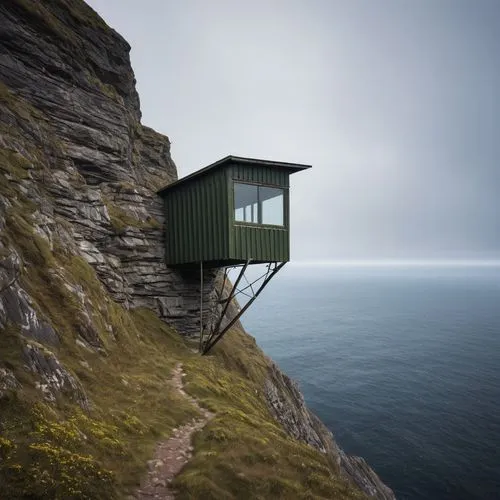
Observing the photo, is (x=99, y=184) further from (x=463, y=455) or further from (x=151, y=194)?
(x=463, y=455)

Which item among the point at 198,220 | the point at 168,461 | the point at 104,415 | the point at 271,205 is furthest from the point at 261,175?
the point at 168,461

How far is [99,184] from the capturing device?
26703 mm

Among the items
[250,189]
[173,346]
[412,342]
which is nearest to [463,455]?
[173,346]

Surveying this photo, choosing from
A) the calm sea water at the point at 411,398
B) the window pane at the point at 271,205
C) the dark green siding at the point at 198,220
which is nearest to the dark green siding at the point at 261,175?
the window pane at the point at 271,205

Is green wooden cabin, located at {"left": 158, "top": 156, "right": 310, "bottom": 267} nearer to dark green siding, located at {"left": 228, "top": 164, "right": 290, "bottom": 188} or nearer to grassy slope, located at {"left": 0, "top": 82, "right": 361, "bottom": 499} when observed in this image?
dark green siding, located at {"left": 228, "top": 164, "right": 290, "bottom": 188}

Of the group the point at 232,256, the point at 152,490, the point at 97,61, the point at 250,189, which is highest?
the point at 97,61

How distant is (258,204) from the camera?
23281 millimetres

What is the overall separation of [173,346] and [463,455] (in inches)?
1756

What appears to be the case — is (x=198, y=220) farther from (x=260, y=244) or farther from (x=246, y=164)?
(x=246, y=164)

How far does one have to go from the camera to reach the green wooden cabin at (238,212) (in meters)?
22.3

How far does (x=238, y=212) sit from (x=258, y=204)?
5.37 ft

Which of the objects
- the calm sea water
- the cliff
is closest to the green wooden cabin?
the cliff

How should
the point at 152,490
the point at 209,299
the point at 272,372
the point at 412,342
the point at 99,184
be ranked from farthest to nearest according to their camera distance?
the point at 412,342 → the point at 272,372 → the point at 209,299 → the point at 99,184 → the point at 152,490

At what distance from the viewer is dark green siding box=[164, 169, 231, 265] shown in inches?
892
